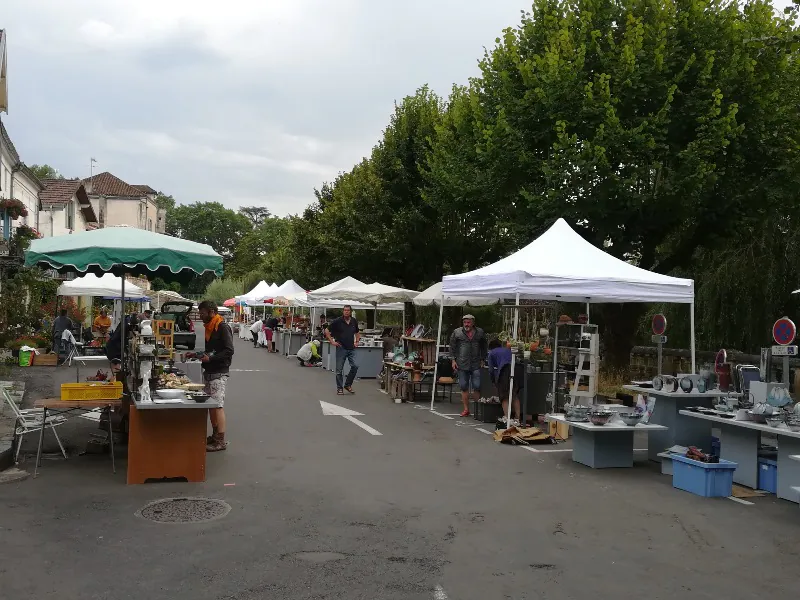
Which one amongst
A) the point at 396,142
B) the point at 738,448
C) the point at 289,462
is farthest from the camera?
the point at 396,142

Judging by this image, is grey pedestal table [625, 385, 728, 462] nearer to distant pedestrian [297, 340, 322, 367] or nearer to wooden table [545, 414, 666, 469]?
wooden table [545, 414, 666, 469]

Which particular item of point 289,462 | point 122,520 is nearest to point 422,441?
point 289,462

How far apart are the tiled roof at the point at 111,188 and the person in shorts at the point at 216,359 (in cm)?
6066

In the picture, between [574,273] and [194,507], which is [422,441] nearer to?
[574,273]

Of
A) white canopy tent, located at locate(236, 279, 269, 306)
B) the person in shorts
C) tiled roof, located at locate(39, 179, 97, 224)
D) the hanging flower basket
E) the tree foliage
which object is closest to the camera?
the person in shorts

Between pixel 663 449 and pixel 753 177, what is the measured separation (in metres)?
8.93

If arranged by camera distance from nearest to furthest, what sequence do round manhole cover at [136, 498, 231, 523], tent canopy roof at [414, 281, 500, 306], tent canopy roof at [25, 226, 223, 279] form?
round manhole cover at [136, 498, 231, 523]
tent canopy roof at [25, 226, 223, 279]
tent canopy roof at [414, 281, 500, 306]

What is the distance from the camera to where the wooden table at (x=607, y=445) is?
29.3 ft

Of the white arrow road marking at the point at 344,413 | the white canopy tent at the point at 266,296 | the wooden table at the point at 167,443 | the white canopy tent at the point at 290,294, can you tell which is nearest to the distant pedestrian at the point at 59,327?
the white canopy tent at the point at 290,294

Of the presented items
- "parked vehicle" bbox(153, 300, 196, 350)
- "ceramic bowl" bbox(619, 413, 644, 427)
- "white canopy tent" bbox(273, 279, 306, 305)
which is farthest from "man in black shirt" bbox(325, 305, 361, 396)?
"white canopy tent" bbox(273, 279, 306, 305)

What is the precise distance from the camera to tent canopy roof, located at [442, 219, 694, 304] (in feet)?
34.2

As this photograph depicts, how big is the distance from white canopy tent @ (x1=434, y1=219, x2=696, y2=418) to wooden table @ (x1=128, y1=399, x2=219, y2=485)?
484 cm

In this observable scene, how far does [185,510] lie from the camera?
22.0 ft

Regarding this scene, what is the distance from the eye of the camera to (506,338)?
1239 centimetres
